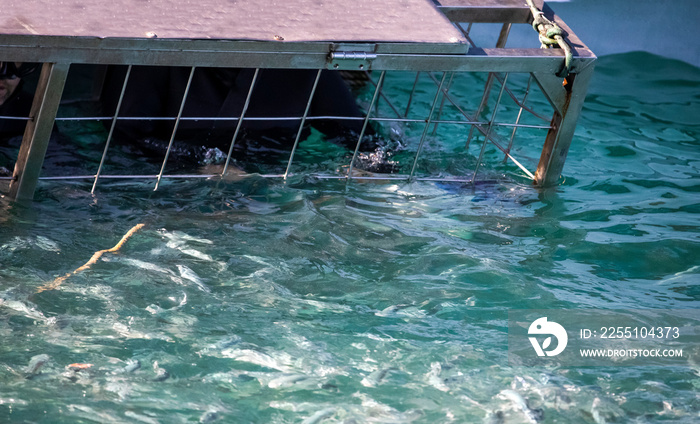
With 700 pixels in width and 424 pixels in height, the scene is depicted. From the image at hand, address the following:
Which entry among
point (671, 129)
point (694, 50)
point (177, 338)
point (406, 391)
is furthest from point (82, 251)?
point (694, 50)

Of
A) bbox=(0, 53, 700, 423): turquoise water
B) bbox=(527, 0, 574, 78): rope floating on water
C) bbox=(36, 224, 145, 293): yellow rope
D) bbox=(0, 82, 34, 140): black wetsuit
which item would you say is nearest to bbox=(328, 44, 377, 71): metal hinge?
bbox=(0, 53, 700, 423): turquoise water

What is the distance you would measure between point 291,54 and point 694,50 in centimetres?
399

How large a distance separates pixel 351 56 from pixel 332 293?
764 millimetres

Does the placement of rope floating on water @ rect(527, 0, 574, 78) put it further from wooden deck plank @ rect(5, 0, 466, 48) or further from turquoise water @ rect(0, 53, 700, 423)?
turquoise water @ rect(0, 53, 700, 423)

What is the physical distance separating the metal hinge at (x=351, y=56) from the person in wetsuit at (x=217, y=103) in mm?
685

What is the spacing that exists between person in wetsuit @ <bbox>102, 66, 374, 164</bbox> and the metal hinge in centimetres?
69

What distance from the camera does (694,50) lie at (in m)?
5.12

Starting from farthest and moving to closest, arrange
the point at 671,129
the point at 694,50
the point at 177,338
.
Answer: the point at 694,50, the point at 671,129, the point at 177,338

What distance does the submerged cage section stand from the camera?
2082 millimetres

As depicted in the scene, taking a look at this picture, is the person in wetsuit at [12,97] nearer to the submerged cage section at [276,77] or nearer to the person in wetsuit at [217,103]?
the submerged cage section at [276,77]

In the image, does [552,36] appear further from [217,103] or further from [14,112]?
[14,112]

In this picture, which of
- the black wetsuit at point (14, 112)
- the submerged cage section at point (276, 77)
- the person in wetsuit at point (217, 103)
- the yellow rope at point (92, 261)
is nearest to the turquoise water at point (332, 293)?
the yellow rope at point (92, 261)

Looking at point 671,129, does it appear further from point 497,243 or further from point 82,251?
point 82,251

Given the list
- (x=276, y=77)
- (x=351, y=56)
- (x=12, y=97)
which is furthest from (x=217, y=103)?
(x=351, y=56)
